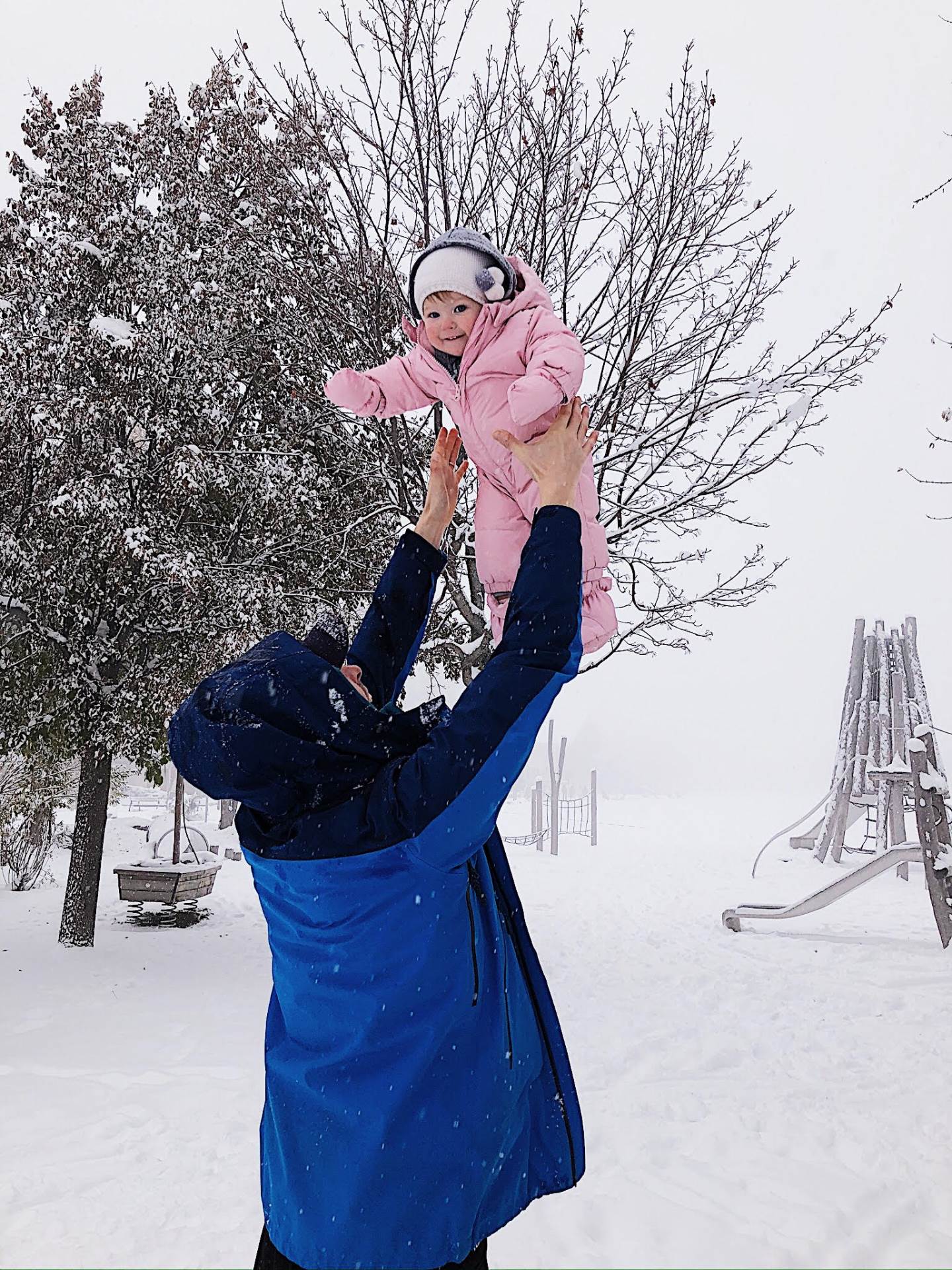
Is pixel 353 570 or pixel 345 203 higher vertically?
pixel 345 203

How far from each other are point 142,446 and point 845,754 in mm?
12475

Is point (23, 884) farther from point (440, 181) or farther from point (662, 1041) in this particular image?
point (440, 181)

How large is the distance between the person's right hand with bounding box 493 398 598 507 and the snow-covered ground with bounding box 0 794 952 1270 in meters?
3.30

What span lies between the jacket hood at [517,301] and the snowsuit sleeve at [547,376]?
17 cm

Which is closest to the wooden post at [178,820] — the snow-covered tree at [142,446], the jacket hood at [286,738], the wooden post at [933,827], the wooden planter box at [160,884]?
the wooden planter box at [160,884]

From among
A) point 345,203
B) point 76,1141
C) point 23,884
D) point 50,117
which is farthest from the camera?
point 23,884

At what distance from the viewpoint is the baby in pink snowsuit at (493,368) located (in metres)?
2.15

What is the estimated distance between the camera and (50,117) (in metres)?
8.61

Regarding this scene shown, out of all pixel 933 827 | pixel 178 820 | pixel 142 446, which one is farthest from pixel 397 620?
pixel 178 820

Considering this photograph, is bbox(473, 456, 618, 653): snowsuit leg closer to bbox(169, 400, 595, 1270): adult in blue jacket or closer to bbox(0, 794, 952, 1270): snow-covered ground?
bbox(169, 400, 595, 1270): adult in blue jacket

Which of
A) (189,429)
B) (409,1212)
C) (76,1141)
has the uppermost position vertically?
(189,429)

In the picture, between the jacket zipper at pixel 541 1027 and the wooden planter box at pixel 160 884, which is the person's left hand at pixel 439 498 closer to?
the jacket zipper at pixel 541 1027

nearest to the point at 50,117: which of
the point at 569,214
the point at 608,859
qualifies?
the point at 569,214

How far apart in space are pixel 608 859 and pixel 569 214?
14229mm
